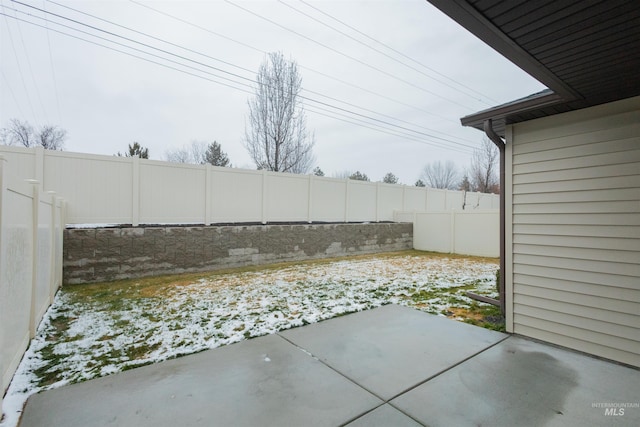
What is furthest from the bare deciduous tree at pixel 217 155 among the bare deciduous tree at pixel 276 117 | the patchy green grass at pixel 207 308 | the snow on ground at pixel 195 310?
the snow on ground at pixel 195 310

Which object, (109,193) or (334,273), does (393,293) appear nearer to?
(334,273)

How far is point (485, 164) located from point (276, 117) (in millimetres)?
13016

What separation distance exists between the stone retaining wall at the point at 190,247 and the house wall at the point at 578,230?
555 centimetres

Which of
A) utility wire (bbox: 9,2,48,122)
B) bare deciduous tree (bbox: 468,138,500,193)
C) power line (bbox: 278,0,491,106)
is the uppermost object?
power line (bbox: 278,0,491,106)

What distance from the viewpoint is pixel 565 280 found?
2.84 m

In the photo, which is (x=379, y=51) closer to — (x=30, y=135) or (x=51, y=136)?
(x=51, y=136)

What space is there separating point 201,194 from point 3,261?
16.5ft

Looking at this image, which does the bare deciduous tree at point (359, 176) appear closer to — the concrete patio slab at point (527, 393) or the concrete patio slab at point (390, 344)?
the concrete patio slab at point (390, 344)

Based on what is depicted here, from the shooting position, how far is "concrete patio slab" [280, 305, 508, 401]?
226 centimetres

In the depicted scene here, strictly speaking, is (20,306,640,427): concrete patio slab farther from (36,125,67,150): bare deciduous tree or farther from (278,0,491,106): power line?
(36,125,67,150): bare deciduous tree

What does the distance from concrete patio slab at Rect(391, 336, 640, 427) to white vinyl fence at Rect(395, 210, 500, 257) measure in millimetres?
7037

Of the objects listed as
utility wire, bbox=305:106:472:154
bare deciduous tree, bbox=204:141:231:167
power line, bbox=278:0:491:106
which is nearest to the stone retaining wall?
utility wire, bbox=305:106:472:154

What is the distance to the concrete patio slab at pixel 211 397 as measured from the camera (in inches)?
68.1

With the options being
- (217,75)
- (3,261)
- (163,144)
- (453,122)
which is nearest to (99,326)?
(3,261)
